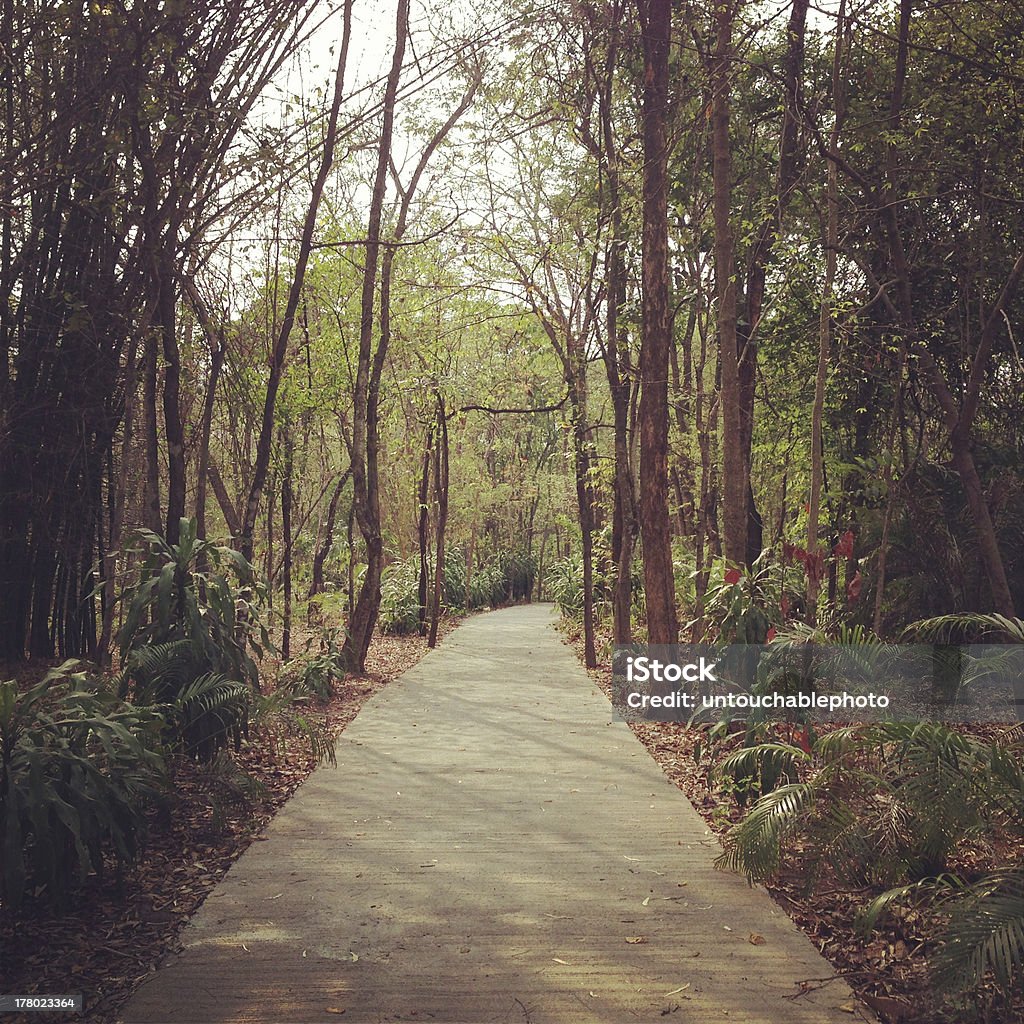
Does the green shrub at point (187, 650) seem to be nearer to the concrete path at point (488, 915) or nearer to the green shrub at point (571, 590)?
the concrete path at point (488, 915)

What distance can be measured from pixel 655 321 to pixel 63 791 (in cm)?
653

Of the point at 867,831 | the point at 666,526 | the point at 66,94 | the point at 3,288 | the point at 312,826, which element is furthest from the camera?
the point at 666,526

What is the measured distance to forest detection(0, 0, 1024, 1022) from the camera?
13.9ft

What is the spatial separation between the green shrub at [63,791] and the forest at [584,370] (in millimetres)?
19

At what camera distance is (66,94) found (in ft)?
16.3

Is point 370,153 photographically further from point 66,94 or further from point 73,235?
point 66,94

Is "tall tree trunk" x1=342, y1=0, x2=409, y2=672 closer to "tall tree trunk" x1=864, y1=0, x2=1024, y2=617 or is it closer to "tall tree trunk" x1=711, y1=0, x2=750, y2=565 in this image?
"tall tree trunk" x1=711, y1=0, x2=750, y2=565

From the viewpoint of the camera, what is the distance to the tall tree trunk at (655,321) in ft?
28.3

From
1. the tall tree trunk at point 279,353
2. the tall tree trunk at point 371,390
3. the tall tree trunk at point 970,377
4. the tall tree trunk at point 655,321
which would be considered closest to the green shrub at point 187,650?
the tall tree trunk at point 279,353

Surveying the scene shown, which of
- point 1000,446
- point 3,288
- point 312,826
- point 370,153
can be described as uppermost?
point 370,153

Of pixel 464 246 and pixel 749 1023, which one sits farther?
pixel 464 246

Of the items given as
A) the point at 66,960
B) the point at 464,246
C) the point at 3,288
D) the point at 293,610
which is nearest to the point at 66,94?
the point at 3,288

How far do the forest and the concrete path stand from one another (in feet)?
1.27

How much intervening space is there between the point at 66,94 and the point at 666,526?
589 cm
